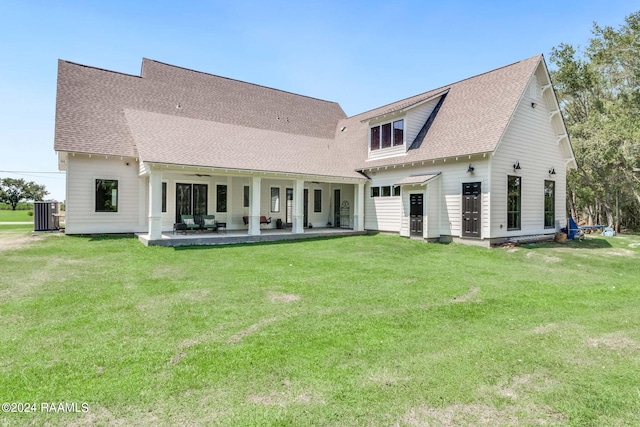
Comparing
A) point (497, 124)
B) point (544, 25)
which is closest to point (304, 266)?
point (497, 124)

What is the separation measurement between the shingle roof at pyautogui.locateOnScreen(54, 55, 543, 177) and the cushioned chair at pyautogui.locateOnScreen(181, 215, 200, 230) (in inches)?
106

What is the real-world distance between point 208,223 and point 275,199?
4611mm

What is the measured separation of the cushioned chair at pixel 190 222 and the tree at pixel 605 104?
2155cm

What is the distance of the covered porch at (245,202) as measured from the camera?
43.0 feet

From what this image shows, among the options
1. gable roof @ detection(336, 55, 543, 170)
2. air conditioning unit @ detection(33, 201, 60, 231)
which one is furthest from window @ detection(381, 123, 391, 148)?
air conditioning unit @ detection(33, 201, 60, 231)

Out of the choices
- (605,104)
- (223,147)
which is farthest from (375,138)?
(605,104)

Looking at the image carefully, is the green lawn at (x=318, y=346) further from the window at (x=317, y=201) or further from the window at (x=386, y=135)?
the window at (x=317, y=201)

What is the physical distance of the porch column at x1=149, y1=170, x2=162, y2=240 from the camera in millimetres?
12141

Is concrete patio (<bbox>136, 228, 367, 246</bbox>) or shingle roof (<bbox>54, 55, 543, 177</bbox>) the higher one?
shingle roof (<bbox>54, 55, 543, 177</bbox>)

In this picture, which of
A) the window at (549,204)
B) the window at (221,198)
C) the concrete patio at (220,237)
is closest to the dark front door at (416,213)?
the concrete patio at (220,237)

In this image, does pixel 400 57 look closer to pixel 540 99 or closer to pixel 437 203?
pixel 540 99

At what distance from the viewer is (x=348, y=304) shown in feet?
19.2

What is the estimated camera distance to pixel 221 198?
16641mm

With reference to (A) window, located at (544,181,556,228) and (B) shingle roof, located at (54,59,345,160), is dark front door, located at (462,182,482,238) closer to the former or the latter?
(A) window, located at (544,181,556,228)
